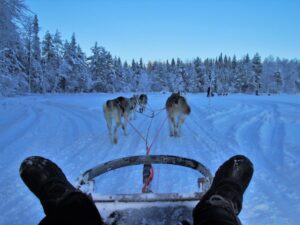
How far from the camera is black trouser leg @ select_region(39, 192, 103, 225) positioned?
208 centimetres

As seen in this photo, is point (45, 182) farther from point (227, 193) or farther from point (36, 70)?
point (36, 70)

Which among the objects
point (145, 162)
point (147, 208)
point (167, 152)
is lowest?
point (167, 152)

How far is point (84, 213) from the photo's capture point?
84.8 inches

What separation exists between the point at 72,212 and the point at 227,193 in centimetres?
116

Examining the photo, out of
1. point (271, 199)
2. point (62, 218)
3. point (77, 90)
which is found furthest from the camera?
point (77, 90)

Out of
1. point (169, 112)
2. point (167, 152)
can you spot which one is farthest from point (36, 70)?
point (167, 152)

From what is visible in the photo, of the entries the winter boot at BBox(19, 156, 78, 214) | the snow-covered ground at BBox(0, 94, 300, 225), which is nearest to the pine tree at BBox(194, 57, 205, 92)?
the snow-covered ground at BBox(0, 94, 300, 225)

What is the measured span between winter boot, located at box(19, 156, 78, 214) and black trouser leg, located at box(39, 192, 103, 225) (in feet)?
0.17

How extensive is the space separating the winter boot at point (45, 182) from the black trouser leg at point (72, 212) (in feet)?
0.17

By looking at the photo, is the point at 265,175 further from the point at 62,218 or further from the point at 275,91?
the point at 275,91

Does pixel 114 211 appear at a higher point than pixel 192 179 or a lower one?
higher

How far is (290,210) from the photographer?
4.14 metres

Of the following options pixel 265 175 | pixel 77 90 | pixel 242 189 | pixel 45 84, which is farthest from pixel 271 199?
pixel 77 90

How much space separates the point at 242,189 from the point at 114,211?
1099 millimetres
